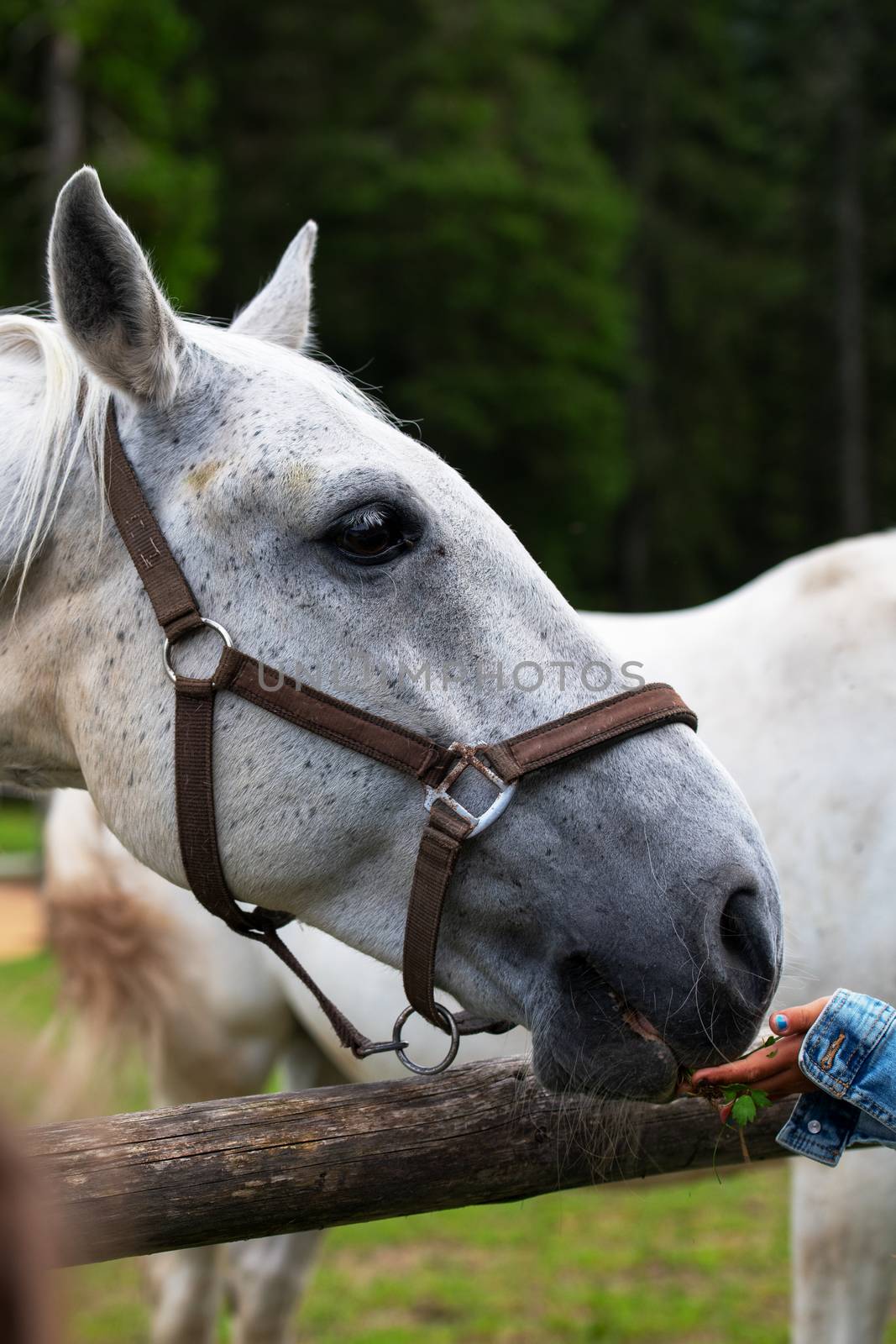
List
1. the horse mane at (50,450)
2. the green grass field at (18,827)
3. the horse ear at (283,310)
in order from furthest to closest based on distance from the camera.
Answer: the green grass field at (18,827) → the horse ear at (283,310) → the horse mane at (50,450)

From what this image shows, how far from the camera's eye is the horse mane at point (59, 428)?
→ 1864mm

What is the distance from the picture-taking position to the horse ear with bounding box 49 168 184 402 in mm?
1717

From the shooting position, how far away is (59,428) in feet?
6.19

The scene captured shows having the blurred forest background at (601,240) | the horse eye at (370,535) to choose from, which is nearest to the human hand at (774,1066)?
the horse eye at (370,535)

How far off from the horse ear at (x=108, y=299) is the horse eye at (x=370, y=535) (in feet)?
1.22

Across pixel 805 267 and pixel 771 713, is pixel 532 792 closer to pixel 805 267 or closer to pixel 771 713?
pixel 771 713

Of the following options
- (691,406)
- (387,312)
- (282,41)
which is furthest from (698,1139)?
(691,406)

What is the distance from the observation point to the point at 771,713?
9.07 feet

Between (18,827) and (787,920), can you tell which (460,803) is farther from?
(18,827)

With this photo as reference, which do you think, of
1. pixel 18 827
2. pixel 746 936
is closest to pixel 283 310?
pixel 746 936

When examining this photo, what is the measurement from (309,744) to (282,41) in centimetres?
2242

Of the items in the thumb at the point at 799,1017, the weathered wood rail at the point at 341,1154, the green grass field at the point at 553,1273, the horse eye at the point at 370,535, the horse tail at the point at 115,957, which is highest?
Answer: the horse eye at the point at 370,535

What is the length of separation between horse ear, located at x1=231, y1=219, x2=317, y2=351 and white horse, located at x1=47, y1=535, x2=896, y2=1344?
112 centimetres

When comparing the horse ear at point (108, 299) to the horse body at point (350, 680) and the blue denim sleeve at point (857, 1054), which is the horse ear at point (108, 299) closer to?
the horse body at point (350, 680)
